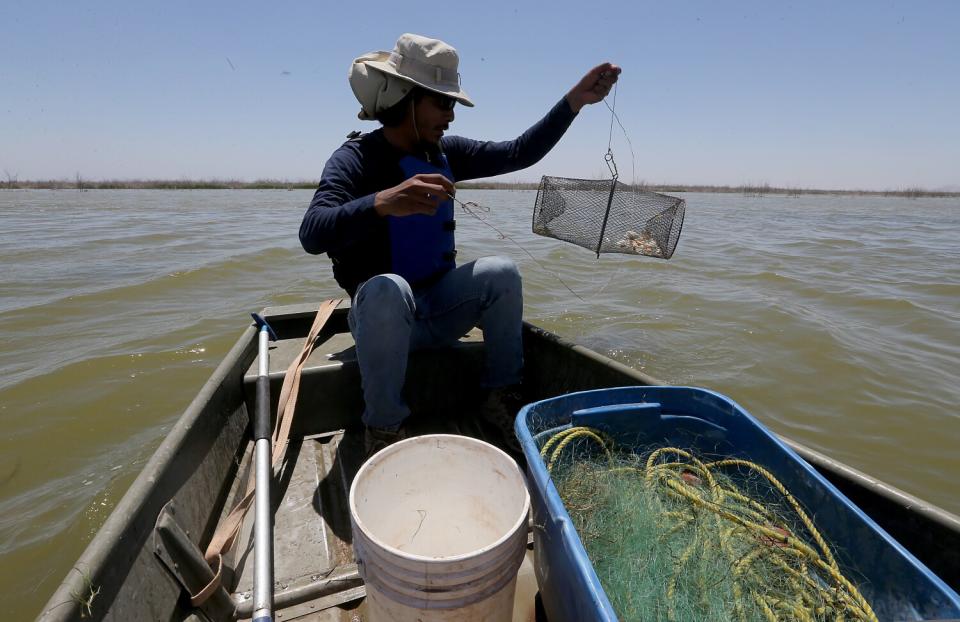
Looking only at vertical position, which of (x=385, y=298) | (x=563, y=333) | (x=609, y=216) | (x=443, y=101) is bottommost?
(x=563, y=333)

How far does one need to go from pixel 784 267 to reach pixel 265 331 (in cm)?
1036

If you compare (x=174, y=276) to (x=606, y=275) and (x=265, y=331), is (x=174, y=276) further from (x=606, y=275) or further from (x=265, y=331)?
(x=606, y=275)

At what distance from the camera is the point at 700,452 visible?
6.17ft

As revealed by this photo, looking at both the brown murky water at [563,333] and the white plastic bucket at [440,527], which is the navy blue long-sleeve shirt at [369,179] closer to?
the white plastic bucket at [440,527]

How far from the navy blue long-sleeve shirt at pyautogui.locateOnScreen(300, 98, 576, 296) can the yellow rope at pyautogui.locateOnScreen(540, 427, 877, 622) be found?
4.04 ft

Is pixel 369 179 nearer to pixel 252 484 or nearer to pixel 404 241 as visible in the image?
pixel 404 241

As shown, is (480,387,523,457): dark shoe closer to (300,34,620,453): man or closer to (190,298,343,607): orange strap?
(300,34,620,453): man

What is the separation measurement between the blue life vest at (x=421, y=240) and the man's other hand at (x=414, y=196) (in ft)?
1.42

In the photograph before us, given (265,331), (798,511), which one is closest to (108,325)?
(265,331)

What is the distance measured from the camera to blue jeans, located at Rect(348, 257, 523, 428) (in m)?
2.15

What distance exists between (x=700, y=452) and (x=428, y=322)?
57.4 inches

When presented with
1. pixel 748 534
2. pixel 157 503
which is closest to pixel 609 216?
pixel 748 534

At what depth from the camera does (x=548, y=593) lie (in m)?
1.42

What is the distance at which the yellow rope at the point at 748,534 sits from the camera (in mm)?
1261
